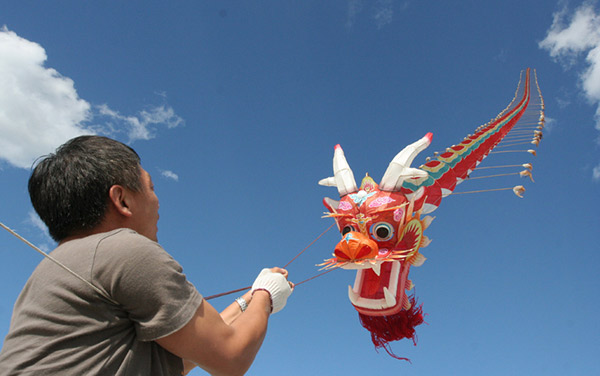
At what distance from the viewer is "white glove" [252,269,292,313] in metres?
1.62

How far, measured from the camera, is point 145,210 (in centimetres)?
134

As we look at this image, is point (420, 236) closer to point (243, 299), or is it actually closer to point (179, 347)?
point (243, 299)

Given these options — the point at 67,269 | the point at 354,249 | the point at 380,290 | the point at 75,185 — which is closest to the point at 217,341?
the point at 67,269

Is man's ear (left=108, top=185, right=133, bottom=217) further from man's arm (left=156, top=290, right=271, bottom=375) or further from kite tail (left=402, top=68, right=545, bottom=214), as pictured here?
kite tail (left=402, top=68, right=545, bottom=214)

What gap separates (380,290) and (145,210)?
4.77 meters

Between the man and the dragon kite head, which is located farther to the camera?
the dragon kite head

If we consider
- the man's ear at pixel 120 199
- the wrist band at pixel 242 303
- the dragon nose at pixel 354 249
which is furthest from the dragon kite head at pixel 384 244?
the man's ear at pixel 120 199

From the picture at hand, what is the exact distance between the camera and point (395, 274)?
5.69 m

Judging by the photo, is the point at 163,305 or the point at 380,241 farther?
the point at 380,241

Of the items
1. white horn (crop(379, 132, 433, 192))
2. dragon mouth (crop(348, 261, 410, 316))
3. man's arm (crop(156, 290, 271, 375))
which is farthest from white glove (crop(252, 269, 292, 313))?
white horn (crop(379, 132, 433, 192))

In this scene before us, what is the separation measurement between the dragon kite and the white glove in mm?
3682

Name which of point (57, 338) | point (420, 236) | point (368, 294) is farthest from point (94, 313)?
point (420, 236)

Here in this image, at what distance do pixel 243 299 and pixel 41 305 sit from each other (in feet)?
3.02

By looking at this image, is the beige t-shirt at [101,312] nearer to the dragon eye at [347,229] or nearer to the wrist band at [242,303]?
the wrist band at [242,303]
